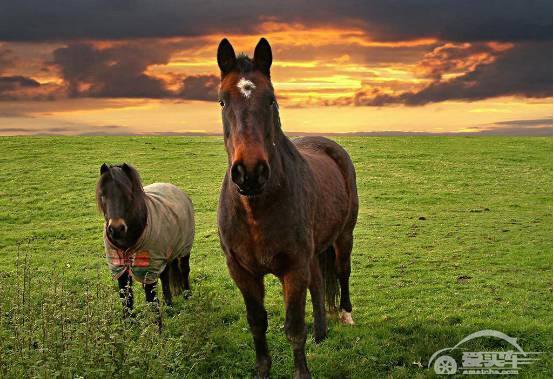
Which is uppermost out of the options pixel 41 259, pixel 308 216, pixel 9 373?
pixel 308 216

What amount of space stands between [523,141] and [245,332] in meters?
32.5

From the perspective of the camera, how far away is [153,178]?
24125 mm

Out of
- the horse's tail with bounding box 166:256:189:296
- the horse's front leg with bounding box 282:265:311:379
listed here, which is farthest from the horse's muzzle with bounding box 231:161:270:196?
the horse's tail with bounding box 166:256:189:296

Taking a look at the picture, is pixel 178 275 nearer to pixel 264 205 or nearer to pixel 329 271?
pixel 329 271

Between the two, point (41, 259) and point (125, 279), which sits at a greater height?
point (125, 279)

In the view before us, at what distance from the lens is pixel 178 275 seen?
9281 millimetres

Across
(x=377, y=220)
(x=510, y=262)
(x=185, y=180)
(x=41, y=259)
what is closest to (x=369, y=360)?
(x=510, y=262)

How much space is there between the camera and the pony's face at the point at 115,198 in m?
7.28

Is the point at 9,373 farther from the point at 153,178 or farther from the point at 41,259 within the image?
the point at 153,178

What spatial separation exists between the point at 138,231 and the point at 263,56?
11.7 feet

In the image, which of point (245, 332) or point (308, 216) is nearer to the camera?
point (308, 216)

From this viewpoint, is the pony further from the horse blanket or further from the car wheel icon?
the car wheel icon

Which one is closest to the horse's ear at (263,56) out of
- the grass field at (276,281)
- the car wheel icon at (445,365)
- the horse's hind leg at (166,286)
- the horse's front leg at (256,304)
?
the horse's front leg at (256,304)

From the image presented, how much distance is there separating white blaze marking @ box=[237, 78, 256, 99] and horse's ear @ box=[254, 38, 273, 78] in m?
0.32
